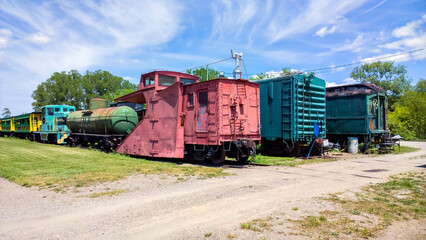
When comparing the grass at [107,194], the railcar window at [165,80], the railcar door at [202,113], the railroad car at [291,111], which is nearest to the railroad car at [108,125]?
the railcar window at [165,80]

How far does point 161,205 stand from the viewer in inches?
229

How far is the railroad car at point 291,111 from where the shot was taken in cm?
1406

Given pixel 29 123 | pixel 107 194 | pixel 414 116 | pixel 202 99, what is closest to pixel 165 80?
pixel 202 99

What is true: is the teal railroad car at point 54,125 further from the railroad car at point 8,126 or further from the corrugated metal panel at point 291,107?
the corrugated metal panel at point 291,107

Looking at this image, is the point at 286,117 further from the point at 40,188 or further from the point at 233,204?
the point at 40,188

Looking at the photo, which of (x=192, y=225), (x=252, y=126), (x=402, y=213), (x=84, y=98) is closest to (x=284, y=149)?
(x=252, y=126)

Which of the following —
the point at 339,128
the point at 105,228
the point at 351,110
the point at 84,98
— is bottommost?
the point at 105,228

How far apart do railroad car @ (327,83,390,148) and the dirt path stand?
9782 millimetres

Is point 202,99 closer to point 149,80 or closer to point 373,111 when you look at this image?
point 149,80

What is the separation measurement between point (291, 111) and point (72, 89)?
70.5 m

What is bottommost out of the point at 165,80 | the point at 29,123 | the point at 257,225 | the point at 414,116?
the point at 257,225

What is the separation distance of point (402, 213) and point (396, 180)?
3.67 metres

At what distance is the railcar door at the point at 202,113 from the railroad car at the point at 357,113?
10911mm

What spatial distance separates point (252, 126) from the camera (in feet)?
40.5
